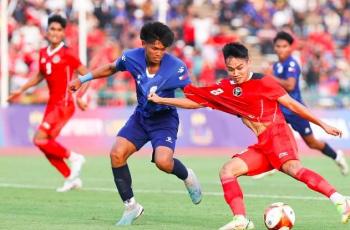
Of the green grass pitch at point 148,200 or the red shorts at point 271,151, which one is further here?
the green grass pitch at point 148,200

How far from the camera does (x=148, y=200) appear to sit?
14398 millimetres

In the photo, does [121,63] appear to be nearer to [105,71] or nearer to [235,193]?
[105,71]

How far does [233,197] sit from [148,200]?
3947 mm

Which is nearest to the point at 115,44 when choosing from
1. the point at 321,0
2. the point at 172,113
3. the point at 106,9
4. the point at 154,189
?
the point at 106,9

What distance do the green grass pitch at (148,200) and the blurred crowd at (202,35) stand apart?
794 cm

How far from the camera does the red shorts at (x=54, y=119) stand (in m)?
16.6

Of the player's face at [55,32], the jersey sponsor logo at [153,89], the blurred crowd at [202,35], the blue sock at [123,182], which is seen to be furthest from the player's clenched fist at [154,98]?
the blurred crowd at [202,35]

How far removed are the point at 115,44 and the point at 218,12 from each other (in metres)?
4.69

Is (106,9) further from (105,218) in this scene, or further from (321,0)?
(105,218)

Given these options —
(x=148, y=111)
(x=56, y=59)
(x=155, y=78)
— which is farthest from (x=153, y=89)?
(x=56, y=59)

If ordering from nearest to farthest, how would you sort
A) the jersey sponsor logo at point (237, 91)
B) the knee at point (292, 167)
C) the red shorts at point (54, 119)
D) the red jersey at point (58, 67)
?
the knee at point (292, 167) → the jersey sponsor logo at point (237, 91) → the red jersey at point (58, 67) → the red shorts at point (54, 119)

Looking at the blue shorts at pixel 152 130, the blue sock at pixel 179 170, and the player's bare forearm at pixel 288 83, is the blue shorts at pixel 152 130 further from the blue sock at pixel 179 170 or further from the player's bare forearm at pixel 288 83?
the player's bare forearm at pixel 288 83

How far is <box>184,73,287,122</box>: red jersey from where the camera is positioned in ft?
35.2

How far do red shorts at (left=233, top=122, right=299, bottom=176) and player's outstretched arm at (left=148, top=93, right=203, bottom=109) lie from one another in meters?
0.75
